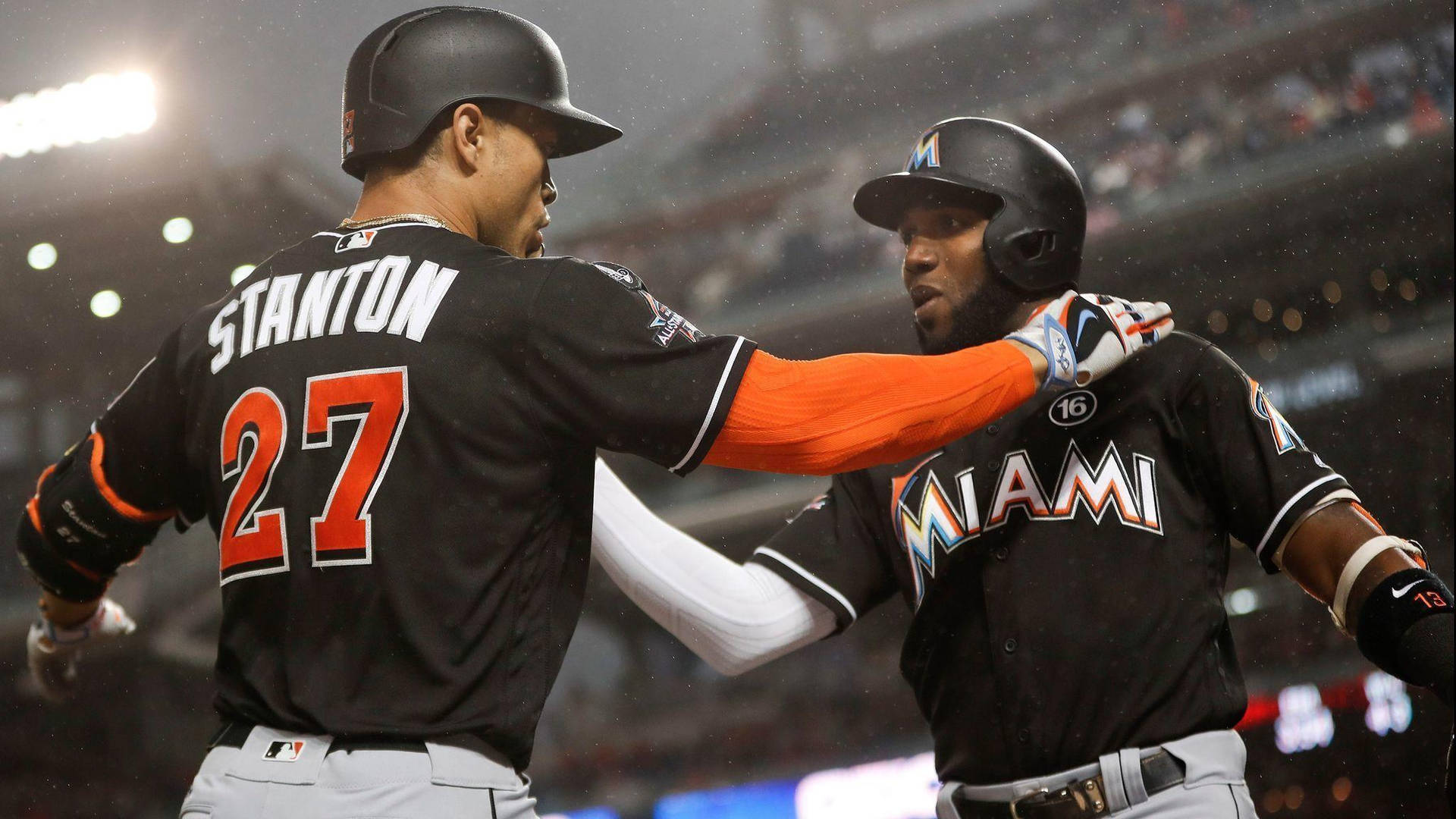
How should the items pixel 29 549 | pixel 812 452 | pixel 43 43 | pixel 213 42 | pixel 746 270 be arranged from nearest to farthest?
1. pixel 812 452
2. pixel 29 549
3. pixel 213 42
4. pixel 43 43
5. pixel 746 270

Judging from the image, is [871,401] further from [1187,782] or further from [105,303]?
[105,303]

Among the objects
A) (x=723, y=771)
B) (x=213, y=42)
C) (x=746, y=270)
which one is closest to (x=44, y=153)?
(x=213, y=42)

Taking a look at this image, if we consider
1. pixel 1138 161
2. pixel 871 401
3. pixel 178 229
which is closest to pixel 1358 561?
pixel 871 401

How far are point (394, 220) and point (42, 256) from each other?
12.1 metres

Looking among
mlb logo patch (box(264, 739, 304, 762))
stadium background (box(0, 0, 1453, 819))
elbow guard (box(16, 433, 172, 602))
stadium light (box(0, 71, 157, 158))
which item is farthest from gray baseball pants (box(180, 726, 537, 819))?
stadium light (box(0, 71, 157, 158))

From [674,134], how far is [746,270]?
4241mm

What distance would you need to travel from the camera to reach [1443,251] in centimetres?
1323

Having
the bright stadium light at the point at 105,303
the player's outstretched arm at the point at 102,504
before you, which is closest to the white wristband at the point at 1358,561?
the player's outstretched arm at the point at 102,504

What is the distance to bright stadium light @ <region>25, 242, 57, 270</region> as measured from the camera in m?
12.2

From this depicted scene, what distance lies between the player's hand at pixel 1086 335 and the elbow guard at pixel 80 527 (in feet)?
5.27

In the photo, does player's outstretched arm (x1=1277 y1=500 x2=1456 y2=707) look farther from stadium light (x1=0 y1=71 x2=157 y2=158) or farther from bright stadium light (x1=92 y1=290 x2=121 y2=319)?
stadium light (x1=0 y1=71 x2=157 y2=158)

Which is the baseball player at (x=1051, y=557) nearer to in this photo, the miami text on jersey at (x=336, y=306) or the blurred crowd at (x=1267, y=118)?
the miami text on jersey at (x=336, y=306)

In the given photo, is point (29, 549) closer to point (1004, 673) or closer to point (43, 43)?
point (1004, 673)

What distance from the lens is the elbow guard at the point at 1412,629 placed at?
190cm
